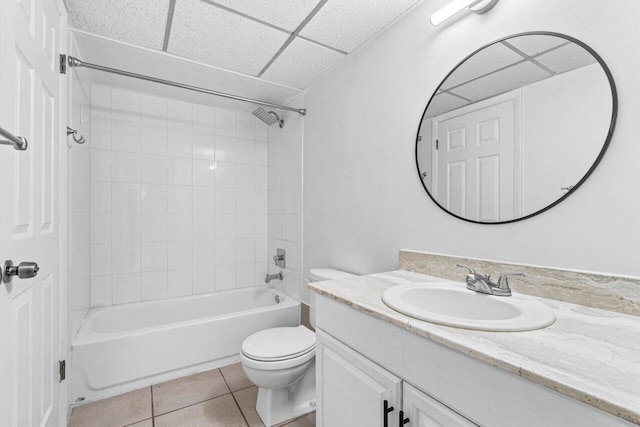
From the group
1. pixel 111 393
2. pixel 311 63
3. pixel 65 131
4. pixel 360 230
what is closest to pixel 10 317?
pixel 65 131

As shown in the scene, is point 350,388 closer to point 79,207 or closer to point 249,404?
point 249,404

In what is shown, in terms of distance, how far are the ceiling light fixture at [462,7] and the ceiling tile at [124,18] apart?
4.21 feet

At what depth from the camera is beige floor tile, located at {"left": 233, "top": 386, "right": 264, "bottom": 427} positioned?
1618 millimetres

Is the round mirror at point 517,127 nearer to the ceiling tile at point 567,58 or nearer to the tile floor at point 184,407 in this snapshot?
the ceiling tile at point 567,58

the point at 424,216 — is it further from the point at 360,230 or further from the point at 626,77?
the point at 626,77

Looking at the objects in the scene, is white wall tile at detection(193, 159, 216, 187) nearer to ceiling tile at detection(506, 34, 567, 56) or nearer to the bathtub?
the bathtub

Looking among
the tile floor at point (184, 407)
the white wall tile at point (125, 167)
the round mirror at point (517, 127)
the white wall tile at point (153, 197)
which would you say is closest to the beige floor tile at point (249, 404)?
the tile floor at point (184, 407)

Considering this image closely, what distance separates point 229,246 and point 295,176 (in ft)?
3.30

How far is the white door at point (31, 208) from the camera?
80 cm

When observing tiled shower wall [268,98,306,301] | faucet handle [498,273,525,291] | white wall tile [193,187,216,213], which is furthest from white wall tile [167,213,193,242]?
faucet handle [498,273,525,291]

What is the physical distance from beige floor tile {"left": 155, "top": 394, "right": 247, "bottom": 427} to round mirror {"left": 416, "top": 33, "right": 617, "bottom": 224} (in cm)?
163

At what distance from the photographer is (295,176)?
8.43 feet

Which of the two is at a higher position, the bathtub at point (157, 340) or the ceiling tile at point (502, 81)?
the ceiling tile at point (502, 81)

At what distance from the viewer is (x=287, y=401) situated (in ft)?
5.44
